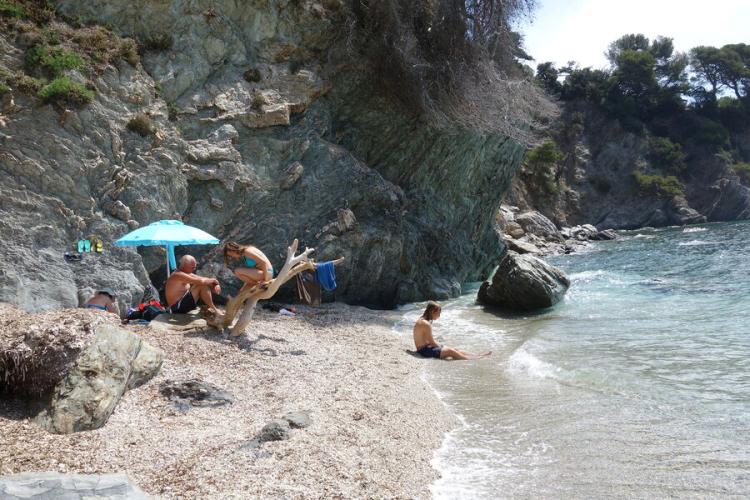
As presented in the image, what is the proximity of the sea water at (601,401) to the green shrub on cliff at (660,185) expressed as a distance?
185 feet

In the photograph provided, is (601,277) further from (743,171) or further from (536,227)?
(743,171)

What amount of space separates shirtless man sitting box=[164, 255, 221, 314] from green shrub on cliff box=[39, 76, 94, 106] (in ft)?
15.0

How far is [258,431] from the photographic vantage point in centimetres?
516

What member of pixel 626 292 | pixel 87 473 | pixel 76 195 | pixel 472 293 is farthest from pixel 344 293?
pixel 87 473

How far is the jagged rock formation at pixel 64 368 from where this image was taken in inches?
184

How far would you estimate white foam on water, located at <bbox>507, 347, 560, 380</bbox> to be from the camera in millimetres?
8174

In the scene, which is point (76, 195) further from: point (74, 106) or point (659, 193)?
point (659, 193)

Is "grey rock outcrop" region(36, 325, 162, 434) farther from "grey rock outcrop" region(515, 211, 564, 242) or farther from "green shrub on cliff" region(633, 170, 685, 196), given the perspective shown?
"green shrub on cliff" region(633, 170, 685, 196)

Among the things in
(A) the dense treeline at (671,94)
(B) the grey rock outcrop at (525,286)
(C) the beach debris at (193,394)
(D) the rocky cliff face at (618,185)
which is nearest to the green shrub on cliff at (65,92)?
(C) the beach debris at (193,394)

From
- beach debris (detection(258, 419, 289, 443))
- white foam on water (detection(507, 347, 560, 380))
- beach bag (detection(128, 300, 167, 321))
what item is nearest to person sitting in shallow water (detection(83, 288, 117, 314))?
beach bag (detection(128, 300, 167, 321))

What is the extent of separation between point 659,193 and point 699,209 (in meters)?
6.26

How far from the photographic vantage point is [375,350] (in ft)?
32.9

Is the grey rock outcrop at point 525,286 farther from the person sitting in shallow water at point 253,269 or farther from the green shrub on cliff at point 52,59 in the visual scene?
the green shrub on cliff at point 52,59

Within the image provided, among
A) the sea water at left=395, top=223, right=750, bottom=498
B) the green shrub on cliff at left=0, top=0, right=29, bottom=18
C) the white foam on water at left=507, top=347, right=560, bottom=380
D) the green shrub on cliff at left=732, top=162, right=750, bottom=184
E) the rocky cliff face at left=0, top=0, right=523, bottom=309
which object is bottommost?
the white foam on water at left=507, top=347, right=560, bottom=380
